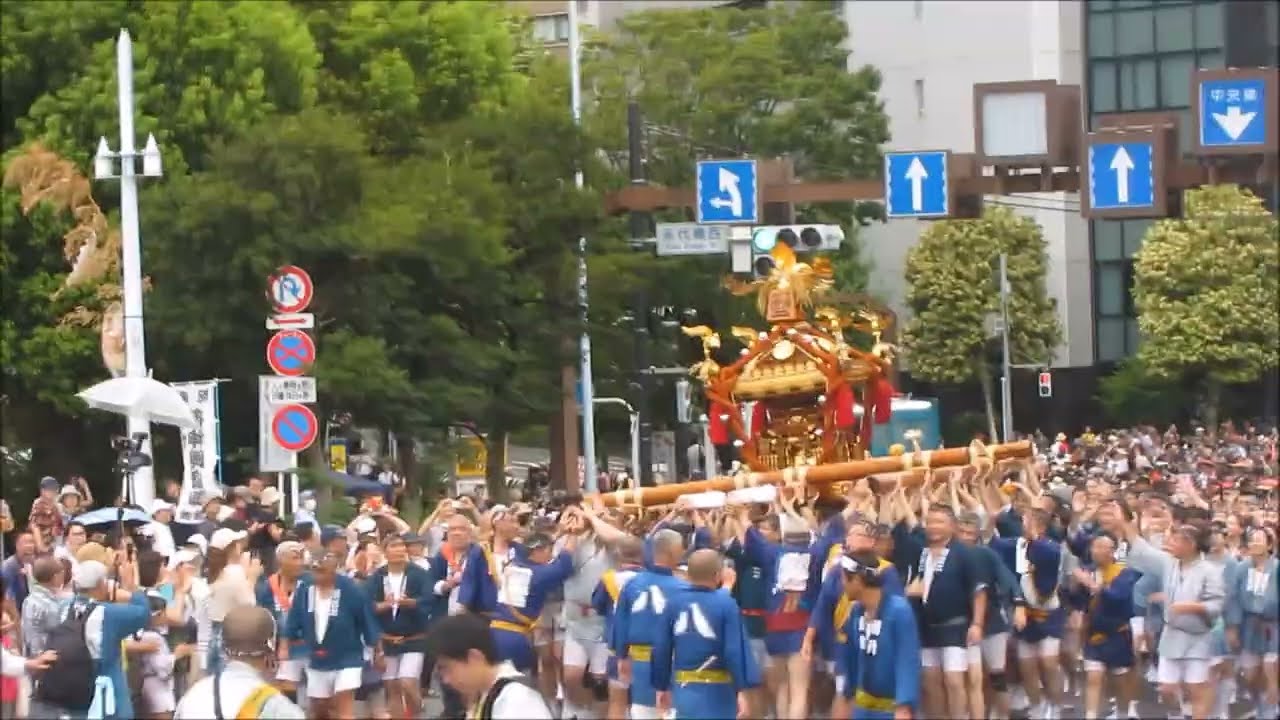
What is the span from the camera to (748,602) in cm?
1933

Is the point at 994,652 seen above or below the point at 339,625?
below

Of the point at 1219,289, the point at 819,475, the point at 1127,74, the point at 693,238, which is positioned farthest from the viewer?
the point at 1127,74

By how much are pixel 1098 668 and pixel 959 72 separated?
189ft

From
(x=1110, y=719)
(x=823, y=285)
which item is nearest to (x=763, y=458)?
(x=823, y=285)

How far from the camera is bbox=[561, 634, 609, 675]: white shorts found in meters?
19.6

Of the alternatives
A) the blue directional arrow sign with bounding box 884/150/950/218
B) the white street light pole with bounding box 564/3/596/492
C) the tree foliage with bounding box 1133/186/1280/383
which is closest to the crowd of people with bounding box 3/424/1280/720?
the blue directional arrow sign with bounding box 884/150/950/218

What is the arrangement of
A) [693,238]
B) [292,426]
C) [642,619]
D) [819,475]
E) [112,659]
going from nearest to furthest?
1. [642,619]
2. [112,659]
3. [819,475]
4. [292,426]
5. [693,238]

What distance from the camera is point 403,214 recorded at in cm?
3384

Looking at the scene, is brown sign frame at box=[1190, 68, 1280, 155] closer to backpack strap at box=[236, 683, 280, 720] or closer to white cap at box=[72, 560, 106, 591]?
white cap at box=[72, 560, 106, 591]

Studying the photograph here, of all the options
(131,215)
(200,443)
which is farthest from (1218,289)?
(200,443)

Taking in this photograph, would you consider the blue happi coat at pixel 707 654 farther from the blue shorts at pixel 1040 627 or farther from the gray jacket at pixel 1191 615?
the blue shorts at pixel 1040 627

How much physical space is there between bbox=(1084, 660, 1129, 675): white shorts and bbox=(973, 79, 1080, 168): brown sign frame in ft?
33.6

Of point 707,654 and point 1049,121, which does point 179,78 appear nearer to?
point 1049,121

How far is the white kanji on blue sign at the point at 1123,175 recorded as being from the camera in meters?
28.2
